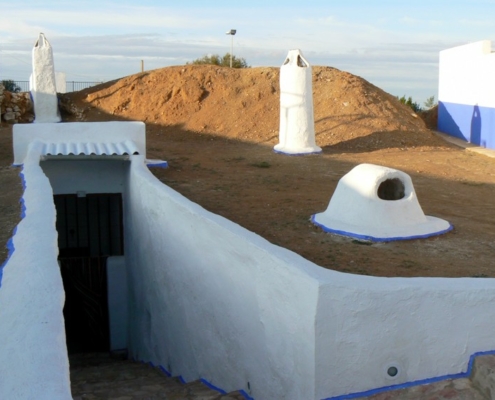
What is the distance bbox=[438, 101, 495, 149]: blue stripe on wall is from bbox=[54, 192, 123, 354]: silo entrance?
418 inches

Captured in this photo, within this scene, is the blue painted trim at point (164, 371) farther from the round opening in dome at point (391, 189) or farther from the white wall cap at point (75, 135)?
the white wall cap at point (75, 135)

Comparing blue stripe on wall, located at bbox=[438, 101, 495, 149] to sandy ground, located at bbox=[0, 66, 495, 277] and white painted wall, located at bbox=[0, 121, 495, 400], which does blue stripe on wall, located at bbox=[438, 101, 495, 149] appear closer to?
sandy ground, located at bbox=[0, 66, 495, 277]

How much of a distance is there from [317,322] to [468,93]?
17.4 meters

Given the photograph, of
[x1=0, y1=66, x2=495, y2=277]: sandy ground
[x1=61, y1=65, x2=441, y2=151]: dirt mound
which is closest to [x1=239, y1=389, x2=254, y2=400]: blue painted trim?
[x1=0, y1=66, x2=495, y2=277]: sandy ground

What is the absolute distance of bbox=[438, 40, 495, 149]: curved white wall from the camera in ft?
59.9

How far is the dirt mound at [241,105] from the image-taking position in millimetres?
19583

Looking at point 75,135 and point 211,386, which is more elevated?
point 75,135

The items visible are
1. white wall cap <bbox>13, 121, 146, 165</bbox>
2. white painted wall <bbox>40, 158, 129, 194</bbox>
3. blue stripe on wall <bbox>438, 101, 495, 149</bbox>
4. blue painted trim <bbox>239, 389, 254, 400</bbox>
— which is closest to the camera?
blue painted trim <bbox>239, 389, 254, 400</bbox>

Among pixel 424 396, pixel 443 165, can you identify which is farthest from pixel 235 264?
pixel 443 165

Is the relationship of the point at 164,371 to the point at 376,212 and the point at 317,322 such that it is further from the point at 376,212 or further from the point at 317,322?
the point at 317,322

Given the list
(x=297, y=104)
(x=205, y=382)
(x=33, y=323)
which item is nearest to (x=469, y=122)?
(x=297, y=104)

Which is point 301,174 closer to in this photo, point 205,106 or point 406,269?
point 406,269

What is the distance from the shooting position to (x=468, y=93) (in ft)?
65.8

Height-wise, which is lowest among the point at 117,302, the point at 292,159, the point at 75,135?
the point at 117,302
